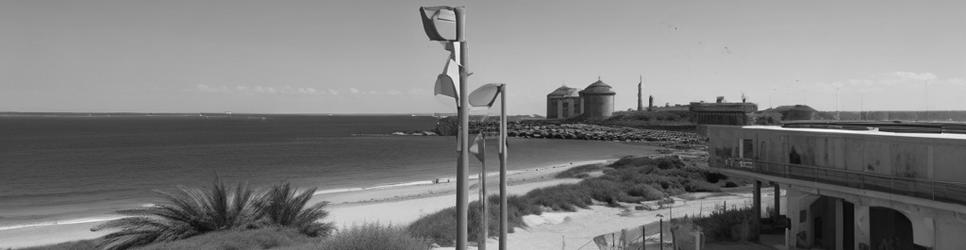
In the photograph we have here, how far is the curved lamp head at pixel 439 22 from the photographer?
3559mm

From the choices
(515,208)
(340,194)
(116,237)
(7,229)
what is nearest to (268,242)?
(116,237)

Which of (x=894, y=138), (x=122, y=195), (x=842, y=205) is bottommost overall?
(x=122, y=195)

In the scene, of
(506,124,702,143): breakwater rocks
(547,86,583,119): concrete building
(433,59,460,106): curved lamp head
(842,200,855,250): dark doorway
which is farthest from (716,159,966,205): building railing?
(547,86,583,119): concrete building

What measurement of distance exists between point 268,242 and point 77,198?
23.2 metres

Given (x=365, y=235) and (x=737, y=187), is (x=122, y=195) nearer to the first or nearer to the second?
(x=365, y=235)

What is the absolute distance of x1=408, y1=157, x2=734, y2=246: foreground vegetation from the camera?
595 inches

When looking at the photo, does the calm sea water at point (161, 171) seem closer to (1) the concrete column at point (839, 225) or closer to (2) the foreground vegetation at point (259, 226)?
(2) the foreground vegetation at point (259, 226)

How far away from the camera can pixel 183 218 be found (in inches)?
569

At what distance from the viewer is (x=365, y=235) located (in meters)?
9.99

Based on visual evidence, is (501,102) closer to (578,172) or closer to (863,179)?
(863,179)

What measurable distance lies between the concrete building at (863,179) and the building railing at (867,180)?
0.04 feet

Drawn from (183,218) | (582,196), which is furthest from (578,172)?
(183,218)

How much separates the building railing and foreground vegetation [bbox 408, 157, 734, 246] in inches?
269

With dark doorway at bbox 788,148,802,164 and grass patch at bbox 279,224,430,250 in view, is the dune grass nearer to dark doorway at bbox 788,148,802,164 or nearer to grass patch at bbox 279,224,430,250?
dark doorway at bbox 788,148,802,164
